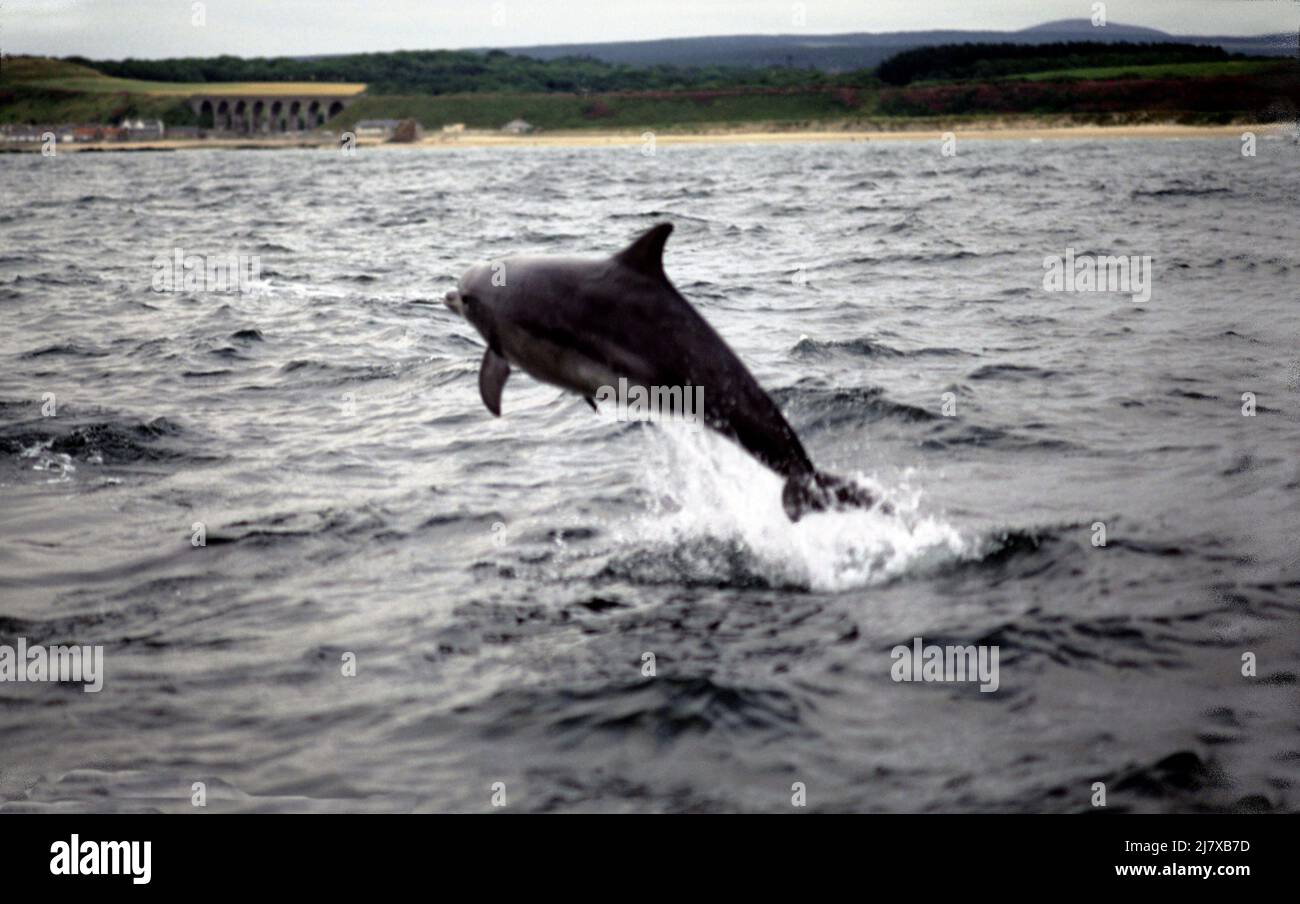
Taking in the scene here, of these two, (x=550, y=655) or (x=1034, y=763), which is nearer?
(x=1034, y=763)

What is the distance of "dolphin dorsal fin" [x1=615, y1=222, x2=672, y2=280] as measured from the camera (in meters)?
6.93

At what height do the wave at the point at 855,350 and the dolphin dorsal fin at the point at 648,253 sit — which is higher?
the dolphin dorsal fin at the point at 648,253

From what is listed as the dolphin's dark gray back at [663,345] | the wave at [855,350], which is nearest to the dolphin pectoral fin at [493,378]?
the dolphin's dark gray back at [663,345]

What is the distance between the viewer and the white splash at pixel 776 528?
794 centimetres

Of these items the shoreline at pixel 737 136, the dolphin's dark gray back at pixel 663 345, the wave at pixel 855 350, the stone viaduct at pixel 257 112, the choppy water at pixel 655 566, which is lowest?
the choppy water at pixel 655 566

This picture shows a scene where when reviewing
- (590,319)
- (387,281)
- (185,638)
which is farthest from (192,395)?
(387,281)

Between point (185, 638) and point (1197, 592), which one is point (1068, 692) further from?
point (185, 638)

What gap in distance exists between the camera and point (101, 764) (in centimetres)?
573

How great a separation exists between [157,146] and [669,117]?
6237 cm

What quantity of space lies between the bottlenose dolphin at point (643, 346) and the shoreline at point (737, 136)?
341 ft

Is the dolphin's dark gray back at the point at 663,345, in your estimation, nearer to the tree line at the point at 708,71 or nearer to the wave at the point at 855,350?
the wave at the point at 855,350

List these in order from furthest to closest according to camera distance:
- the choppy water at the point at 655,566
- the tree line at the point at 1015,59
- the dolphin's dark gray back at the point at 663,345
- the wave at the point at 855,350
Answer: the tree line at the point at 1015,59 → the wave at the point at 855,350 → the dolphin's dark gray back at the point at 663,345 → the choppy water at the point at 655,566

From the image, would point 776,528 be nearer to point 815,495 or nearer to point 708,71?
point 815,495

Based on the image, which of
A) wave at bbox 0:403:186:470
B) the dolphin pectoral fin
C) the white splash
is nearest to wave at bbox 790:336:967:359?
the white splash
